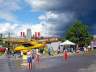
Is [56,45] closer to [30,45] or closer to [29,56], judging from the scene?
[30,45]

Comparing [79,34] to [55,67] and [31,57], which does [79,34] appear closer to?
[55,67]

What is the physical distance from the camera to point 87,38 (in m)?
110

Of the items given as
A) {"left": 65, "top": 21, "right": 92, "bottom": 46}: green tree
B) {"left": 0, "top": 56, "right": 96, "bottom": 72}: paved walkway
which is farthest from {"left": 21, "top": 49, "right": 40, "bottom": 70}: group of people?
{"left": 65, "top": 21, "right": 92, "bottom": 46}: green tree

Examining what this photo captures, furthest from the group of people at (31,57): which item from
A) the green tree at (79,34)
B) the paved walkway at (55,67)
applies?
the green tree at (79,34)

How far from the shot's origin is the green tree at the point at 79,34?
108m

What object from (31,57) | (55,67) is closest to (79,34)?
(55,67)

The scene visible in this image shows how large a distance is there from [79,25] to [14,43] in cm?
2853

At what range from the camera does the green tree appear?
107912mm

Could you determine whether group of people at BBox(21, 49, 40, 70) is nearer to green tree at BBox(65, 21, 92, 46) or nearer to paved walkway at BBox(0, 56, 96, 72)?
paved walkway at BBox(0, 56, 96, 72)

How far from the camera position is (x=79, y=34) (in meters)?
111

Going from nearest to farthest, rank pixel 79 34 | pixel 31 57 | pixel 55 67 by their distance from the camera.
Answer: pixel 31 57, pixel 55 67, pixel 79 34

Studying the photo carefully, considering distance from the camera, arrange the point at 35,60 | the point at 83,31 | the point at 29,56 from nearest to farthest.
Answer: the point at 29,56, the point at 35,60, the point at 83,31

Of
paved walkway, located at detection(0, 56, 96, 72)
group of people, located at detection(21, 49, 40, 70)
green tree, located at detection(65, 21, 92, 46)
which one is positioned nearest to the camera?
paved walkway, located at detection(0, 56, 96, 72)

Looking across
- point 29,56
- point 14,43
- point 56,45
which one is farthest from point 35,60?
point 14,43
